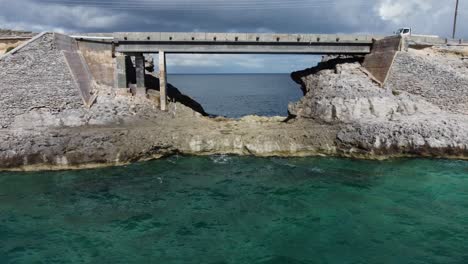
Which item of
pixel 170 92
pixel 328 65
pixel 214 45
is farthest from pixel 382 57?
pixel 170 92

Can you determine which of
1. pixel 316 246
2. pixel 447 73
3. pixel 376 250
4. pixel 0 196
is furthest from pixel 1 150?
pixel 447 73

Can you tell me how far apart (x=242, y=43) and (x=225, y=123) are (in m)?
9.68

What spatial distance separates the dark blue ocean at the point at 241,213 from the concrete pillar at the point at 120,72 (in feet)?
39.5

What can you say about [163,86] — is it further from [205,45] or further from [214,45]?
[214,45]

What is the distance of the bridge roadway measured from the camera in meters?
42.4

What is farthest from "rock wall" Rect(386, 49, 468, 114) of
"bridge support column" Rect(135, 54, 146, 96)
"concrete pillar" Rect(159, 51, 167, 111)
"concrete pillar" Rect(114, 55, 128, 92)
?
"concrete pillar" Rect(114, 55, 128, 92)

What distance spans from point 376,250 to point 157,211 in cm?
1294

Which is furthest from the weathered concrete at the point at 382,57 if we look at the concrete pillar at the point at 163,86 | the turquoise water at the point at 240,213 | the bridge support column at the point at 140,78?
the bridge support column at the point at 140,78

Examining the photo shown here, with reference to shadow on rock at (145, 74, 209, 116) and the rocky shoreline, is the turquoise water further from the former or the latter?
shadow on rock at (145, 74, 209, 116)

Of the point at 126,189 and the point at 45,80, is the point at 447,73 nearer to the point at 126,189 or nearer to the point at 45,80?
the point at 126,189

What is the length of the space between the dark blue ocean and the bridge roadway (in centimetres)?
1561

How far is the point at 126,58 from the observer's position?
43062 mm

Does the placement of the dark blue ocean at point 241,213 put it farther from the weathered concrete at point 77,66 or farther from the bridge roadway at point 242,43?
the bridge roadway at point 242,43

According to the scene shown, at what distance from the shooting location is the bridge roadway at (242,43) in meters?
42.4
